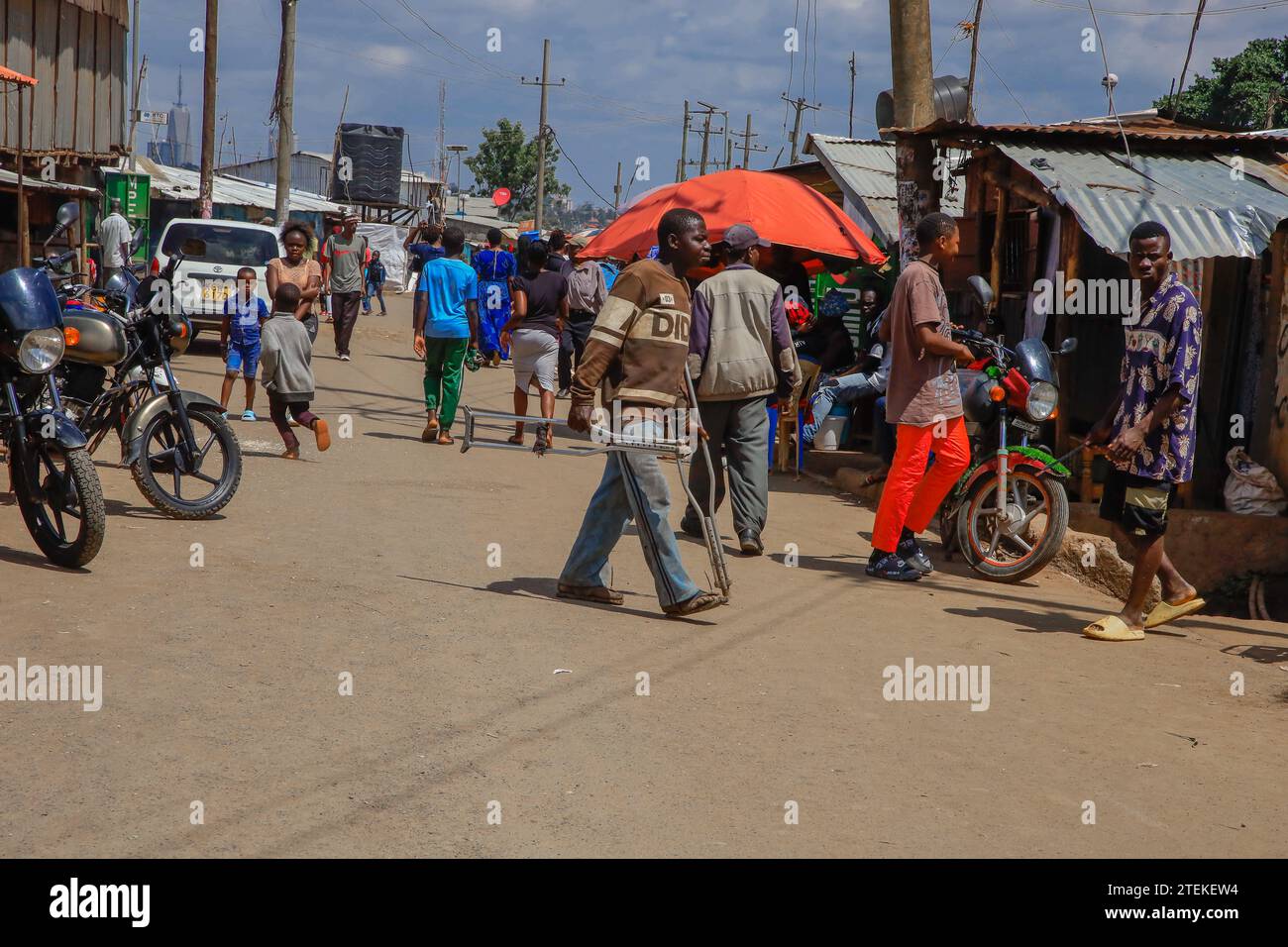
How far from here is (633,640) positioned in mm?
6082

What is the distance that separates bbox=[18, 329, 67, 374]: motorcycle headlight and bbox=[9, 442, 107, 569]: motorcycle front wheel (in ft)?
1.23

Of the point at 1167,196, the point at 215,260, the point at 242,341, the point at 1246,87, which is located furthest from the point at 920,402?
the point at 1246,87

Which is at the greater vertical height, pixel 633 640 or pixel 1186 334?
pixel 1186 334

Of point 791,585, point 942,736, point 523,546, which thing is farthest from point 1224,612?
point 942,736

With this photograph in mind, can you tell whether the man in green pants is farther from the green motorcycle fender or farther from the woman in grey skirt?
the green motorcycle fender

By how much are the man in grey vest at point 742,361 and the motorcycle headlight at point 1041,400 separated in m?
1.35

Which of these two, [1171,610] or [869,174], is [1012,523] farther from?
[869,174]

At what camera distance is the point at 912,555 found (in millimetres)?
8023

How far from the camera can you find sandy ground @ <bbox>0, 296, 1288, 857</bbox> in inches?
153

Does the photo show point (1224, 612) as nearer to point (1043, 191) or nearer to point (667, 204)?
point (1043, 191)

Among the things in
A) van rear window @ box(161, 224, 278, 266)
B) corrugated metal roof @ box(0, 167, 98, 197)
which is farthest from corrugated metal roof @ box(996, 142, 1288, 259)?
corrugated metal roof @ box(0, 167, 98, 197)

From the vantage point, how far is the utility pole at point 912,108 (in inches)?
445

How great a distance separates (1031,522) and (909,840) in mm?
4571

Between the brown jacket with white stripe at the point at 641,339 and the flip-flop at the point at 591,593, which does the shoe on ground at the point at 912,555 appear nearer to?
the flip-flop at the point at 591,593
